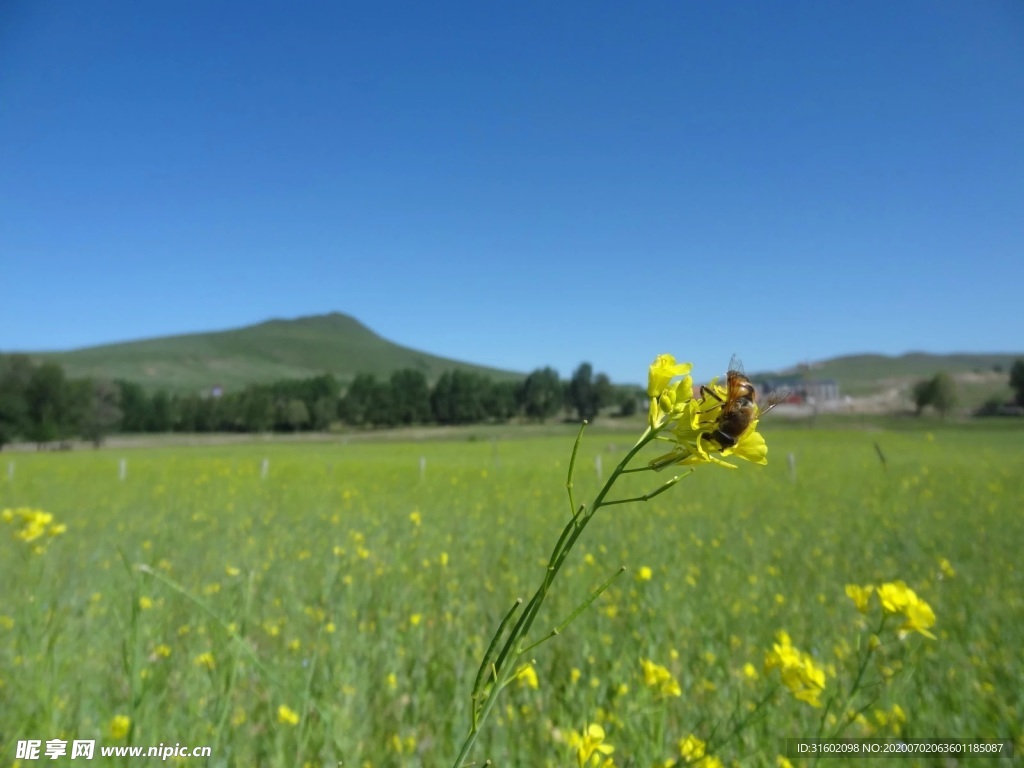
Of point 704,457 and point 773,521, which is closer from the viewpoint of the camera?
point 704,457

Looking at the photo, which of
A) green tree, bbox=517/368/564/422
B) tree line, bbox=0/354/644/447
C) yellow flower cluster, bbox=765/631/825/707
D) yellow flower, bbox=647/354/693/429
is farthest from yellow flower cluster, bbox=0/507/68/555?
tree line, bbox=0/354/644/447

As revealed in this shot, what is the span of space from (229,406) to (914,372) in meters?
73.1

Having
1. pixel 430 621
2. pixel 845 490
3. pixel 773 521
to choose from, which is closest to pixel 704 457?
pixel 430 621

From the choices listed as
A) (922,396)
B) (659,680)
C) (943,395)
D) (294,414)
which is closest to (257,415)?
(294,414)

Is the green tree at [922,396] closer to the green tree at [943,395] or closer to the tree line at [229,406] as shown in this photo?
the green tree at [943,395]

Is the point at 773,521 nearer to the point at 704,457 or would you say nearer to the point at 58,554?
the point at 58,554

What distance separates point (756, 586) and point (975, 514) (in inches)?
219

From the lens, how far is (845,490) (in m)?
11.3

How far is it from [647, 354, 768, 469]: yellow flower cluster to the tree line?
16.5 metres

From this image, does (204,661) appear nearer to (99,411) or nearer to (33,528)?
(33,528)

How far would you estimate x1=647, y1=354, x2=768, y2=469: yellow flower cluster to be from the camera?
691 mm

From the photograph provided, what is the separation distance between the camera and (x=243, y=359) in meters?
153

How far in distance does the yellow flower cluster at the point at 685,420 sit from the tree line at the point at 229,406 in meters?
16.5

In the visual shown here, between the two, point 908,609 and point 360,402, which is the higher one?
point 360,402
